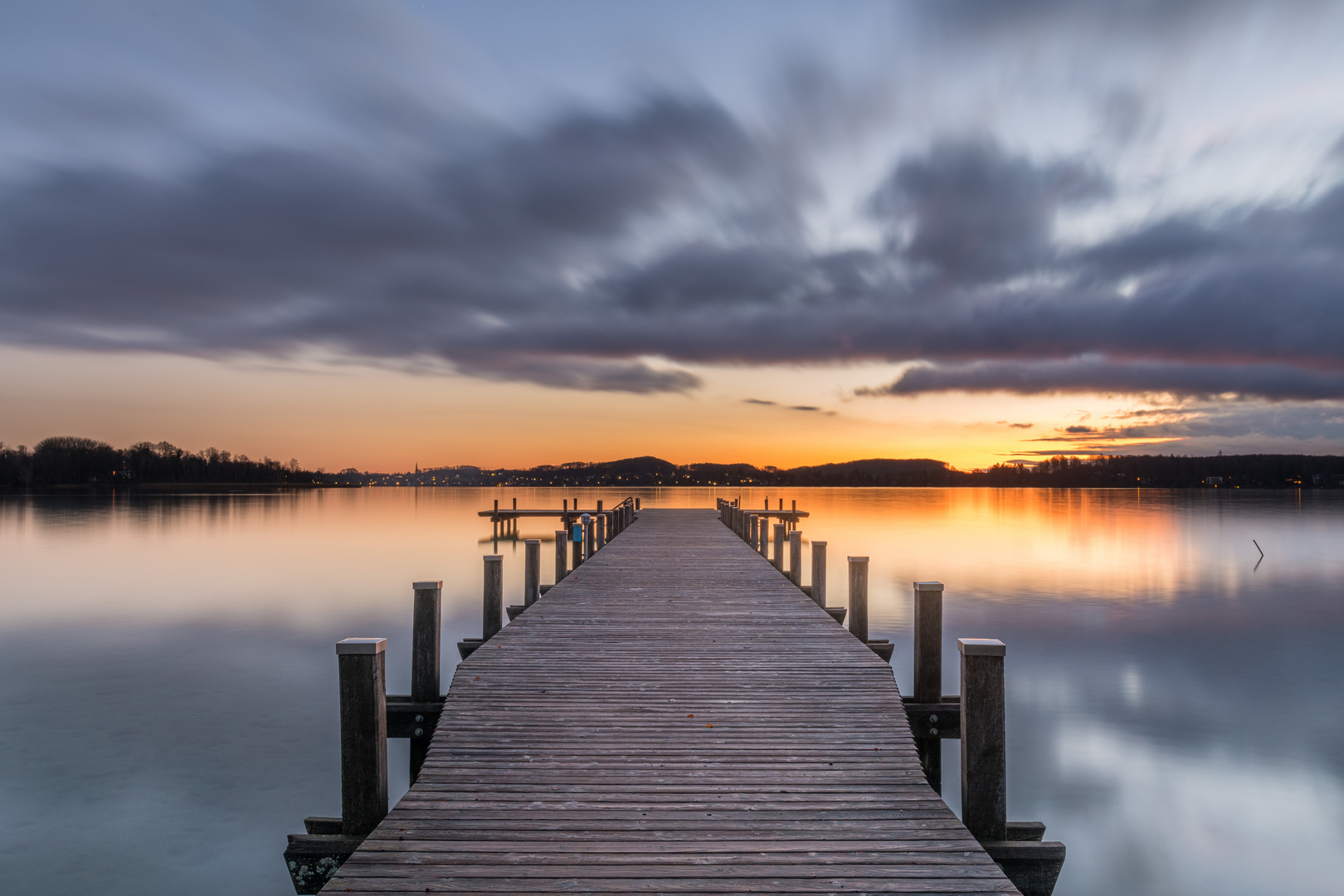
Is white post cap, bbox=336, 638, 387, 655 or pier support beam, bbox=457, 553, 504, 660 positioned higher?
white post cap, bbox=336, 638, 387, 655

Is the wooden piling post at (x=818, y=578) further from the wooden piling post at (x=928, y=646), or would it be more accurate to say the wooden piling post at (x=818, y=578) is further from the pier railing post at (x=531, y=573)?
the pier railing post at (x=531, y=573)

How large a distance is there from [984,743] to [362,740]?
4.53 meters

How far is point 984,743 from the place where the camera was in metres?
5.24

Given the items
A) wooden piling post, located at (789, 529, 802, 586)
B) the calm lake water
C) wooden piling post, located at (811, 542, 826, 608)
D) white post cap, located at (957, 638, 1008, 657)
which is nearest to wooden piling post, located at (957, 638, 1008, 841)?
white post cap, located at (957, 638, 1008, 657)

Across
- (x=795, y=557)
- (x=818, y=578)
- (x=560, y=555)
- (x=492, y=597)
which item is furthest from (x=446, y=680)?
(x=818, y=578)

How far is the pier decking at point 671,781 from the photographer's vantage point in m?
4.00

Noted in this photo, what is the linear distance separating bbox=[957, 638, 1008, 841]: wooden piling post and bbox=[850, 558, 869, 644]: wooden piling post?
423 centimetres

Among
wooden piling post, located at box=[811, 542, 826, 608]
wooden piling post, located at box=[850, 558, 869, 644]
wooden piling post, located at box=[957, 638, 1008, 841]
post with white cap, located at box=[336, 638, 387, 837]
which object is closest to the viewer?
wooden piling post, located at box=[957, 638, 1008, 841]

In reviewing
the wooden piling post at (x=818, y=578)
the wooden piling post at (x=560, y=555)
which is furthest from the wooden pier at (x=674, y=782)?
the wooden piling post at (x=560, y=555)

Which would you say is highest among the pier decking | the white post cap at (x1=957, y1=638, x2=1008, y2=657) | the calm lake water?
the white post cap at (x1=957, y1=638, x2=1008, y2=657)

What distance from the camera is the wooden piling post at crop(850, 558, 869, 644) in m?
9.56

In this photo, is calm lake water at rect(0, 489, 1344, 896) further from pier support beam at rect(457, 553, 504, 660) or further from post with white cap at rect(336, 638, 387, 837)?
post with white cap at rect(336, 638, 387, 837)

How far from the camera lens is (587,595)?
11352mm

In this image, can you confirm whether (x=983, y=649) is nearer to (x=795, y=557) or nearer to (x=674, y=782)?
(x=674, y=782)
